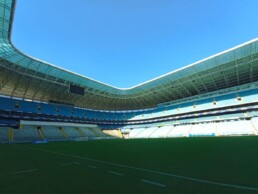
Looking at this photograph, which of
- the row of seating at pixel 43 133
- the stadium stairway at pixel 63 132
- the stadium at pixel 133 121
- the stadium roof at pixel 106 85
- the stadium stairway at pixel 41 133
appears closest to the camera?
the stadium at pixel 133 121

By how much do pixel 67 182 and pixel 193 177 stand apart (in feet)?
16.4

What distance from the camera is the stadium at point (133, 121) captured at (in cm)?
595

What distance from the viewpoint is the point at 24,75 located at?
115 ft

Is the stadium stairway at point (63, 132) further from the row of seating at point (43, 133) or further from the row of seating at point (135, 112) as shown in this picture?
the row of seating at point (135, 112)

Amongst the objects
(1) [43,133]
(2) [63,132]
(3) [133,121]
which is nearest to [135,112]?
(3) [133,121]

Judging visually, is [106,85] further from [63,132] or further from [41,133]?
[41,133]

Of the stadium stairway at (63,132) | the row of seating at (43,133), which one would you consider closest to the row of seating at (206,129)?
the row of seating at (43,133)

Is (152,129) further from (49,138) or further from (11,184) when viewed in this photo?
(11,184)

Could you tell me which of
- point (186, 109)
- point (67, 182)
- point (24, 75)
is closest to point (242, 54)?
point (186, 109)

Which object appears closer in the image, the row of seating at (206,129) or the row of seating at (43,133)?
the row of seating at (43,133)

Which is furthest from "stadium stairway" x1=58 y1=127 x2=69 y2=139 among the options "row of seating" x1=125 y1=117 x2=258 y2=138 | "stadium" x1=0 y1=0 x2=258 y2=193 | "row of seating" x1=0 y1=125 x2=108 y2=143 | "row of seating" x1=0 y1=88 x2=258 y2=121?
"row of seating" x1=125 y1=117 x2=258 y2=138

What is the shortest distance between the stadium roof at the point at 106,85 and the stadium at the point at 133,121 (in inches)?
7.6

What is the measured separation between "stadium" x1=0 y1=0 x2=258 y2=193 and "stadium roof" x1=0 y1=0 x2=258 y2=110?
19 centimetres

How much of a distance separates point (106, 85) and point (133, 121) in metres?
31.2
